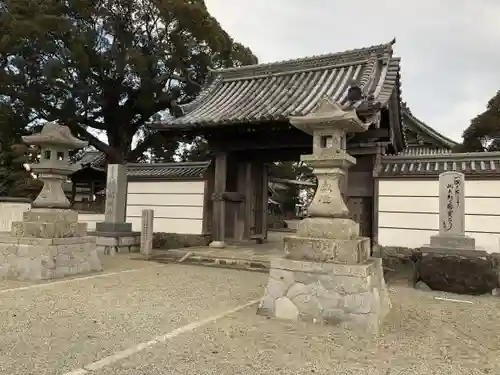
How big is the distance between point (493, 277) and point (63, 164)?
8.13m

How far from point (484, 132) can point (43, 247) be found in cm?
2011

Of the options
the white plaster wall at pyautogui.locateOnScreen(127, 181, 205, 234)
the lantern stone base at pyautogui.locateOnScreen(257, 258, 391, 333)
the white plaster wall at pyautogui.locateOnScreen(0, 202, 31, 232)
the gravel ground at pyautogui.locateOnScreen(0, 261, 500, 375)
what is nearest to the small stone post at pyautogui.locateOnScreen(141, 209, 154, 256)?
the white plaster wall at pyautogui.locateOnScreen(127, 181, 205, 234)

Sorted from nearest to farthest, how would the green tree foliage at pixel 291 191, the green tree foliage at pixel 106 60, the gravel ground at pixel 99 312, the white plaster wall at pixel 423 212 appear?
the gravel ground at pixel 99 312 → the white plaster wall at pixel 423 212 → the green tree foliage at pixel 106 60 → the green tree foliage at pixel 291 191

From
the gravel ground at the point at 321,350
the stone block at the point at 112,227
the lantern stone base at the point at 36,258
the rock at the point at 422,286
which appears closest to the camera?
the gravel ground at the point at 321,350

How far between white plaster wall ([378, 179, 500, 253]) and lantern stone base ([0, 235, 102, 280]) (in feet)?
22.5

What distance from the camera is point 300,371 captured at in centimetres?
339

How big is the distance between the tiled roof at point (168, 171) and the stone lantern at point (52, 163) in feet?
15.1

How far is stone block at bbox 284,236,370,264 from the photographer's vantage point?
4.88m

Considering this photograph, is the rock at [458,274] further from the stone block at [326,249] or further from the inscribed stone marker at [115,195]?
the inscribed stone marker at [115,195]

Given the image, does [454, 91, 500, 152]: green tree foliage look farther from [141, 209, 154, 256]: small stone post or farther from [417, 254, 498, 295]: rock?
[141, 209, 154, 256]: small stone post

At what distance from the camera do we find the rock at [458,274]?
7.15 metres

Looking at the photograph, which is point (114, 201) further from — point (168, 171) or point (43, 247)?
point (43, 247)

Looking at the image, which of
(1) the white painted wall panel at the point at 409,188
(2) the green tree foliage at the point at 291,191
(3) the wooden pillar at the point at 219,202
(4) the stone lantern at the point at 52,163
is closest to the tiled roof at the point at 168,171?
(3) the wooden pillar at the point at 219,202

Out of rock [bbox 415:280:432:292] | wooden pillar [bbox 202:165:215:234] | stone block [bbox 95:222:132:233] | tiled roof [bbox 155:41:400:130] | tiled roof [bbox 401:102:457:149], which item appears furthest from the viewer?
tiled roof [bbox 401:102:457:149]
